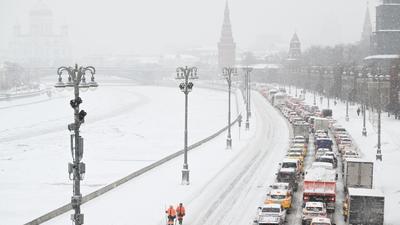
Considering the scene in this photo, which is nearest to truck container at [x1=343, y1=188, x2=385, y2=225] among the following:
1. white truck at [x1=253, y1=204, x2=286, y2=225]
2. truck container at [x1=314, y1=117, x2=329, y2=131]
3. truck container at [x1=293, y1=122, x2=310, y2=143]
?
white truck at [x1=253, y1=204, x2=286, y2=225]

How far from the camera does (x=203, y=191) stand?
34812 mm

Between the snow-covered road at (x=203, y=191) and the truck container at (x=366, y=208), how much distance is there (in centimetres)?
420

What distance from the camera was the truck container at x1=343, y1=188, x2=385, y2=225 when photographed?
26.3 metres

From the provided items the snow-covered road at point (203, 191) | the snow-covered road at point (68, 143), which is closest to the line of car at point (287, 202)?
the snow-covered road at point (203, 191)

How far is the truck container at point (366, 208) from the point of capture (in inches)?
1035

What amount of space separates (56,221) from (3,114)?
8469 cm

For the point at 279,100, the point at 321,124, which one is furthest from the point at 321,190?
the point at 279,100

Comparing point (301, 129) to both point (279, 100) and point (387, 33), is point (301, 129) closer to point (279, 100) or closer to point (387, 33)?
point (279, 100)

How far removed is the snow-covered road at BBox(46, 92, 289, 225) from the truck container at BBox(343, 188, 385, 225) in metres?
4.20

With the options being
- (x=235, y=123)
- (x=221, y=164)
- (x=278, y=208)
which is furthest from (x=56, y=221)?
(x=235, y=123)

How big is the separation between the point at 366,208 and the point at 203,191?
10407mm

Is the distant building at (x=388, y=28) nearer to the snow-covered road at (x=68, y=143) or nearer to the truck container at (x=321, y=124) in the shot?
the snow-covered road at (x=68, y=143)

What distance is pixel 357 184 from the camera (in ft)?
107

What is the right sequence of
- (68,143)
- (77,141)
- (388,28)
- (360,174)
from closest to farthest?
(77,141) < (360,174) < (68,143) < (388,28)
